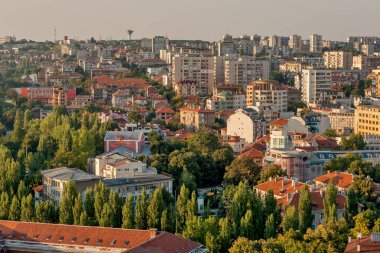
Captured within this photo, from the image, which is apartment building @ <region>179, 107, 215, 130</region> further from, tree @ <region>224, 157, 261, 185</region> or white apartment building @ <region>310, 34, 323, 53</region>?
white apartment building @ <region>310, 34, 323, 53</region>

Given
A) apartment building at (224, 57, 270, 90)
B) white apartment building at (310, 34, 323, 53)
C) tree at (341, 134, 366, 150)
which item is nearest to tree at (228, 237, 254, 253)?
tree at (341, 134, 366, 150)

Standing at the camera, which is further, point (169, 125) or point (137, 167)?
point (169, 125)

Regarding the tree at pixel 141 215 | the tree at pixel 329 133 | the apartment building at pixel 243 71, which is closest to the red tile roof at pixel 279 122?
the tree at pixel 329 133

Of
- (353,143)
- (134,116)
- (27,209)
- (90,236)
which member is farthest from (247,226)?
(134,116)

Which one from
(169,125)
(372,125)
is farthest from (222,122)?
(372,125)

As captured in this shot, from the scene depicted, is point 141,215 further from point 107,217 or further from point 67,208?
point 67,208

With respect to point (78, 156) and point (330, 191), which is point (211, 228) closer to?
point (330, 191)
